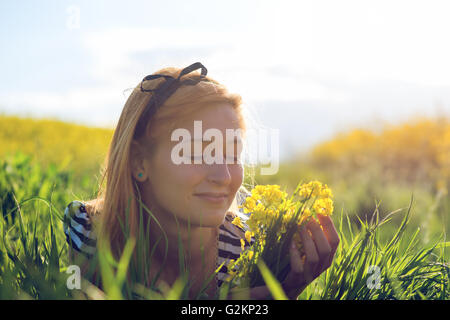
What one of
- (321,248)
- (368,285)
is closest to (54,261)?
(321,248)

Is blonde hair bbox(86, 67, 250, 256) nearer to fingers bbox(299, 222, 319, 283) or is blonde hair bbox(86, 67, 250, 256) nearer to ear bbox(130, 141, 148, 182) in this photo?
ear bbox(130, 141, 148, 182)

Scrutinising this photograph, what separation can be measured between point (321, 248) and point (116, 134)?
1.22m

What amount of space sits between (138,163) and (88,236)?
17.1 inches

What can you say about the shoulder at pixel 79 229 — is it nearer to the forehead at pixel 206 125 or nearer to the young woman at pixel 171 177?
the young woman at pixel 171 177

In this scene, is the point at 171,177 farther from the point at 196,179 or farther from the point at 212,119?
the point at 212,119

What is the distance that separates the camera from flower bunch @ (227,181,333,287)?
1667 millimetres

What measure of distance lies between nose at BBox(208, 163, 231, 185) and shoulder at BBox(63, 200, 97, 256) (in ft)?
2.18

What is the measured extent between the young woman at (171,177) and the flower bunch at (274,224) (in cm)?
17

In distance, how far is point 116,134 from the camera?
2.30 meters

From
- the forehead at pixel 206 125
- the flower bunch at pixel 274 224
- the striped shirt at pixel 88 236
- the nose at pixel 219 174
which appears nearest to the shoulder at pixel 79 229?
the striped shirt at pixel 88 236

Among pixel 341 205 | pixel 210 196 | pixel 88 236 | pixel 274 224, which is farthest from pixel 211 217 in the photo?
pixel 341 205

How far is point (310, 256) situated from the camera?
65.2 inches

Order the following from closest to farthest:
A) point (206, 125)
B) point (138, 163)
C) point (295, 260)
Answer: point (295, 260) → point (206, 125) → point (138, 163)
